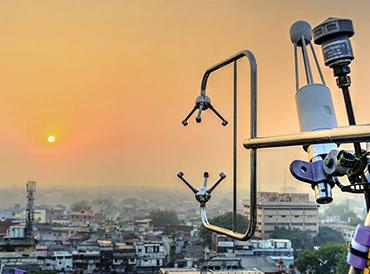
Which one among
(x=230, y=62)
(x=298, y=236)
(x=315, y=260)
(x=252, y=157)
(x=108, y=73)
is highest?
(x=108, y=73)

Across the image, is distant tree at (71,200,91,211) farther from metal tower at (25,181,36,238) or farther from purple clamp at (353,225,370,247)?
purple clamp at (353,225,370,247)

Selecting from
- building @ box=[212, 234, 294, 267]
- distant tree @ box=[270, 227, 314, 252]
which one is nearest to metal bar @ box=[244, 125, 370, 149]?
distant tree @ box=[270, 227, 314, 252]

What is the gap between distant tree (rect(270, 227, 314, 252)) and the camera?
4844mm

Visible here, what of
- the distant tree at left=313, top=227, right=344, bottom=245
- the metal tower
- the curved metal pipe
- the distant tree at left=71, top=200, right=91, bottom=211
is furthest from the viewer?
the distant tree at left=71, top=200, right=91, bottom=211

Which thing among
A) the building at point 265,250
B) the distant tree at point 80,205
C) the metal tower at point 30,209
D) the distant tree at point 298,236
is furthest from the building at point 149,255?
the distant tree at point 298,236

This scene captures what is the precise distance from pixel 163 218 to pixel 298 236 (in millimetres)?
1796

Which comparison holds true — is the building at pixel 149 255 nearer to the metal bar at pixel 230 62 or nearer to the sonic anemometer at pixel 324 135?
the metal bar at pixel 230 62

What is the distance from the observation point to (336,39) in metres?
0.37

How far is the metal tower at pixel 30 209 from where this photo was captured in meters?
5.44

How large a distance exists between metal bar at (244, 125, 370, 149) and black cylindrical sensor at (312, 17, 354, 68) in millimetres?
72

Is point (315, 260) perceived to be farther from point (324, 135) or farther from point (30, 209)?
point (324, 135)

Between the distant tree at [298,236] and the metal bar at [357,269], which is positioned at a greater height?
the metal bar at [357,269]

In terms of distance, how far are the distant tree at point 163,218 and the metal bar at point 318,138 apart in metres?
5.29

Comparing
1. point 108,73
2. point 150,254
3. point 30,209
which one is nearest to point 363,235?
point 108,73
